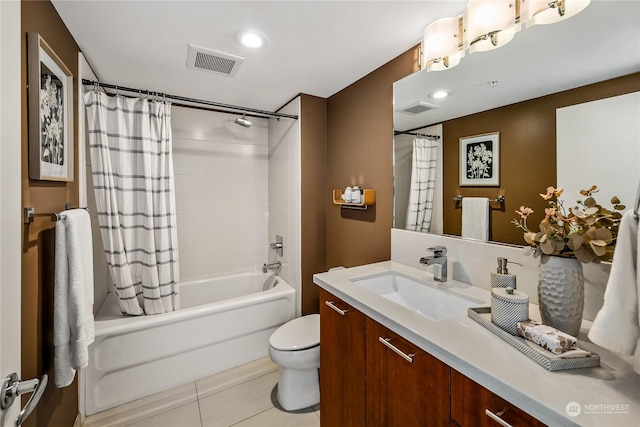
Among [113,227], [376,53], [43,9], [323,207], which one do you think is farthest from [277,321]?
[43,9]

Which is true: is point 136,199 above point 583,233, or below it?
above

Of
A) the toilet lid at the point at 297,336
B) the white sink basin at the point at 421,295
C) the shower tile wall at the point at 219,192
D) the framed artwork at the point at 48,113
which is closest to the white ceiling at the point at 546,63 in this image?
the white sink basin at the point at 421,295

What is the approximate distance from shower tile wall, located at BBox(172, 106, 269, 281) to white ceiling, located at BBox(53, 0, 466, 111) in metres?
0.64

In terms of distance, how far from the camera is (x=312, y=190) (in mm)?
2582

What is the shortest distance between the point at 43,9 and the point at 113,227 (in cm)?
124

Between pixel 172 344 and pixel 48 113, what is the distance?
5.33 ft

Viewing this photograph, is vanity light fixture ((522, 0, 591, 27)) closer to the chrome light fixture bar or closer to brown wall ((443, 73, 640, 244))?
the chrome light fixture bar

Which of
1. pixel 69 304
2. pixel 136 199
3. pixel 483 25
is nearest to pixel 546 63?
pixel 483 25

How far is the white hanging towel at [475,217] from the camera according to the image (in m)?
1.38

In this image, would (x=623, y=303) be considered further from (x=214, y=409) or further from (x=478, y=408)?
(x=214, y=409)

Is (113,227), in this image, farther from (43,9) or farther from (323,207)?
(323,207)

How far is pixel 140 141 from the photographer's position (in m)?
2.06

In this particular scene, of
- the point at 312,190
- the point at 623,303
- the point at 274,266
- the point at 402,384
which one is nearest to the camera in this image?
the point at 623,303

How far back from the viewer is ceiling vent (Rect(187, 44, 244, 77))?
1.77 metres
